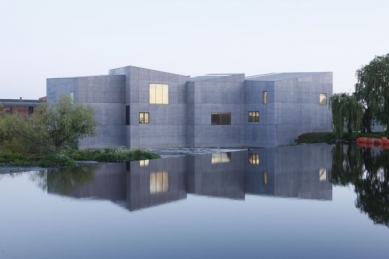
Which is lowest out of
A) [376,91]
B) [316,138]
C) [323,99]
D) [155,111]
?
[316,138]

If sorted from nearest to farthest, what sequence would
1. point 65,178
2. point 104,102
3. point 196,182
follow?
point 196,182 < point 65,178 < point 104,102

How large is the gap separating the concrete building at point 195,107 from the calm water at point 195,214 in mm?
18529

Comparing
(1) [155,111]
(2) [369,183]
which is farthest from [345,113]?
(2) [369,183]

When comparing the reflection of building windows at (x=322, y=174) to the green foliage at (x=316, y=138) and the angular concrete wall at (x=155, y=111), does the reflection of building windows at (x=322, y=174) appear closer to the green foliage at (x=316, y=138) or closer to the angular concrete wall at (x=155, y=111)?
the angular concrete wall at (x=155, y=111)

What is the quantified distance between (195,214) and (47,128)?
1495 centimetres

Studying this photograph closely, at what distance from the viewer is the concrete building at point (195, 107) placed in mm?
34344

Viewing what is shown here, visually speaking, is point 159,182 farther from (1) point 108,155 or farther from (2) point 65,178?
(1) point 108,155

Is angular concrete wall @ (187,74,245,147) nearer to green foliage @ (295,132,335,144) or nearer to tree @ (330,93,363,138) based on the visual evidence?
green foliage @ (295,132,335,144)

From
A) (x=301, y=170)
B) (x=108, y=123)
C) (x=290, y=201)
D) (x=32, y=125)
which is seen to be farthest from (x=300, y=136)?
(x=290, y=201)

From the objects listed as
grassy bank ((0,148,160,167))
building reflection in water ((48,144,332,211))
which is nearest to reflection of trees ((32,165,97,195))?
building reflection in water ((48,144,332,211))

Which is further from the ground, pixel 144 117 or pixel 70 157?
pixel 144 117

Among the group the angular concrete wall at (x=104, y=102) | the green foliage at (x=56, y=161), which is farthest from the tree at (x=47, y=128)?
the angular concrete wall at (x=104, y=102)

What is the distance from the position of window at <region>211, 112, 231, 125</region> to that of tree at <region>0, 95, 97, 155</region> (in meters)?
15.8

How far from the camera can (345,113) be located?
36219 mm
